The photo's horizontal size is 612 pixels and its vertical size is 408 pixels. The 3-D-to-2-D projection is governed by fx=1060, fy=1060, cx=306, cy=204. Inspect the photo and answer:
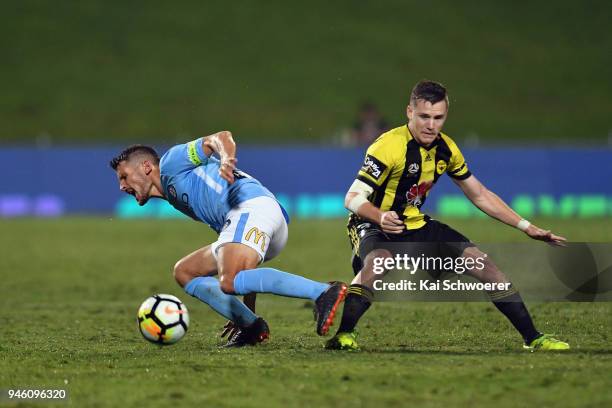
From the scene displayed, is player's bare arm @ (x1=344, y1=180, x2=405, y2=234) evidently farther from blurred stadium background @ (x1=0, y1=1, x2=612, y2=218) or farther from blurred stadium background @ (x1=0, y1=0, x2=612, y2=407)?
blurred stadium background @ (x1=0, y1=1, x2=612, y2=218)

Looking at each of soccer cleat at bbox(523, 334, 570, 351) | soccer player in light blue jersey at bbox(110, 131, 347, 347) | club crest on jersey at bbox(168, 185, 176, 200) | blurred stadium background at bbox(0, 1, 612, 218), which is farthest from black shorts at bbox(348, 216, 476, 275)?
blurred stadium background at bbox(0, 1, 612, 218)

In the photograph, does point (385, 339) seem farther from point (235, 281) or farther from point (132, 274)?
point (132, 274)

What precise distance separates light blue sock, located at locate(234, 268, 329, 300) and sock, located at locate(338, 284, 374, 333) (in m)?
0.27

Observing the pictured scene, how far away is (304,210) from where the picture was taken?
23531 millimetres

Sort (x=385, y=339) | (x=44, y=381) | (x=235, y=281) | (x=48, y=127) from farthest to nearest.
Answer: (x=48, y=127)
(x=385, y=339)
(x=235, y=281)
(x=44, y=381)

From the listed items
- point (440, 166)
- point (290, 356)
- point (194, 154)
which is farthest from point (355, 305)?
point (194, 154)

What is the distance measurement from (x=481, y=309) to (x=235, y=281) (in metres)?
3.94

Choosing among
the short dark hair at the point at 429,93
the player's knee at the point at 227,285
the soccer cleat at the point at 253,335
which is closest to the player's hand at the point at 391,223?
the short dark hair at the point at 429,93

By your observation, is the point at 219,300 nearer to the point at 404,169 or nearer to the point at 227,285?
the point at 227,285

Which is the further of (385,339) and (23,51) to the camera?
(23,51)

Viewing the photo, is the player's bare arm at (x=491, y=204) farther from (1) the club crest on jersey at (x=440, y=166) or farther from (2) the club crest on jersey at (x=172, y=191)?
(2) the club crest on jersey at (x=172, y=191)

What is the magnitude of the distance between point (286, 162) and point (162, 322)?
635 inches

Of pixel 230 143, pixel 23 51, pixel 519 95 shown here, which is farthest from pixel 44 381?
pixel 23 51

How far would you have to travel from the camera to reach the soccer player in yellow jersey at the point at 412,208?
7.40m
